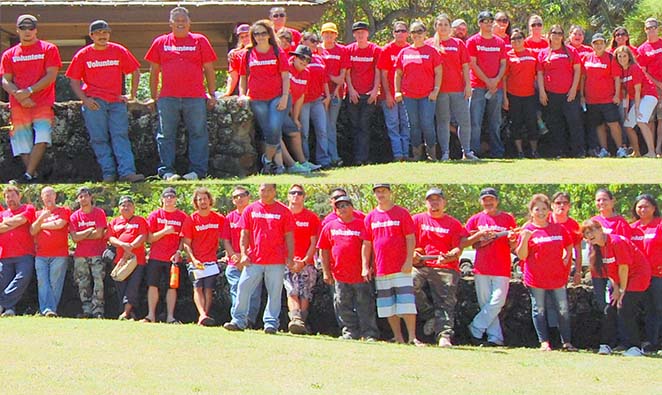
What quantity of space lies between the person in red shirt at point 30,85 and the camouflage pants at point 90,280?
1.49m

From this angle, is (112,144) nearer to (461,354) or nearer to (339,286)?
(339,286)

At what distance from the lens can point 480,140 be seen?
1645 centimetres

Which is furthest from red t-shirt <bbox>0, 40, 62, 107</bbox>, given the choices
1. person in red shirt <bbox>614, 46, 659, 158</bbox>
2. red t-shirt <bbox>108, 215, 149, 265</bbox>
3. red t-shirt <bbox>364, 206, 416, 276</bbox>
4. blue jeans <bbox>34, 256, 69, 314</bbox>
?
person in red shirt <bbox>614, 46, 659, 158</bbox>

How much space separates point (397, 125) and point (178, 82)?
310 cm

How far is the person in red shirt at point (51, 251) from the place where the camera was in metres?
14.0

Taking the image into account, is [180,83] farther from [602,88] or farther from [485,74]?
[602,88]

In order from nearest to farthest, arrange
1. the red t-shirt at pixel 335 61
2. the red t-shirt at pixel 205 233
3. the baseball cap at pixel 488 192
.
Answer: the baseball cap at pixel 488 192, the red t-shirt at pixel 205 233, the red t-shirt at pixel 335 61

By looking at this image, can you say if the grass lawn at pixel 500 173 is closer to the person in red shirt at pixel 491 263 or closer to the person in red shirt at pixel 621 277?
the person in red shirt at pixel 491 263

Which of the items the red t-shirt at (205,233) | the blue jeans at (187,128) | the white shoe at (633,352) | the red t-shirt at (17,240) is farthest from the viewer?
the blue jeans at (187,128)

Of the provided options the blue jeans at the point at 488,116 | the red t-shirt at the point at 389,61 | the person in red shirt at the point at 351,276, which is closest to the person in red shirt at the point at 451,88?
the blue jeans at the point at 488,116

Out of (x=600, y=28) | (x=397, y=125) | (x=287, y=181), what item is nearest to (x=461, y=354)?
(x=287, y=181)

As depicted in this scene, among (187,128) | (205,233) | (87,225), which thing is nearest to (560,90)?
(187,128)

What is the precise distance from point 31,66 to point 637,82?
793 cm

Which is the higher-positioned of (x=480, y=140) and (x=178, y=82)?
(x=178, y=82)
